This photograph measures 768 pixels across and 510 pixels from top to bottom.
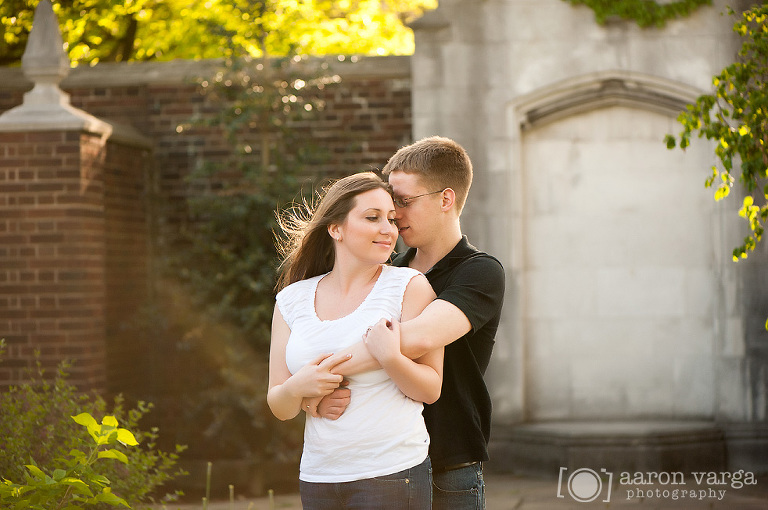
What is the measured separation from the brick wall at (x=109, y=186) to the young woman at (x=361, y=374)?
4.71 meters

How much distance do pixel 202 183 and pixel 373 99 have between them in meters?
1.67

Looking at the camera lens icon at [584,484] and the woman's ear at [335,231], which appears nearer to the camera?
the woman's ear at [335,231]

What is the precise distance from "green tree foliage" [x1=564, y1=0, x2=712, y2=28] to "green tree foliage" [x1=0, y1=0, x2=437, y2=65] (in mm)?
2778

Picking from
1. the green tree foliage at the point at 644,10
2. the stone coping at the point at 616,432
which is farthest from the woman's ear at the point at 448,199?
the green tree foliage at the point at 644,10

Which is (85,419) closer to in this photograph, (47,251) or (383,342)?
(383,342)

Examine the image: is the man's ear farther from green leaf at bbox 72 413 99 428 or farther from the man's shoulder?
green leaf at bbox 72 413 99 428

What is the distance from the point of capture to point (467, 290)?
8.89 feet

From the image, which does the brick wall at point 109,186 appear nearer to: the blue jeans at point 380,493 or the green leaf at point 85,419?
the green leaf at point 85,419

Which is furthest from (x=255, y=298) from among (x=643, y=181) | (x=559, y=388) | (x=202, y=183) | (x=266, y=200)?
(x=643, y=181)

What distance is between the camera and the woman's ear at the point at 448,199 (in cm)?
292

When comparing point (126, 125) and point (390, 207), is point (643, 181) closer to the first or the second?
point (126, 125)

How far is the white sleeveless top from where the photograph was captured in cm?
255

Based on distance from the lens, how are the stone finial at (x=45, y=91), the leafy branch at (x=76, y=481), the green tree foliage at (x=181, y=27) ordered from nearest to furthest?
the leafy branch at (x=76, y=481) < the stone finial at (x=45, y=91) < the green tree foliage at (x=181, y=27)

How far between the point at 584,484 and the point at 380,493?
185 inches
